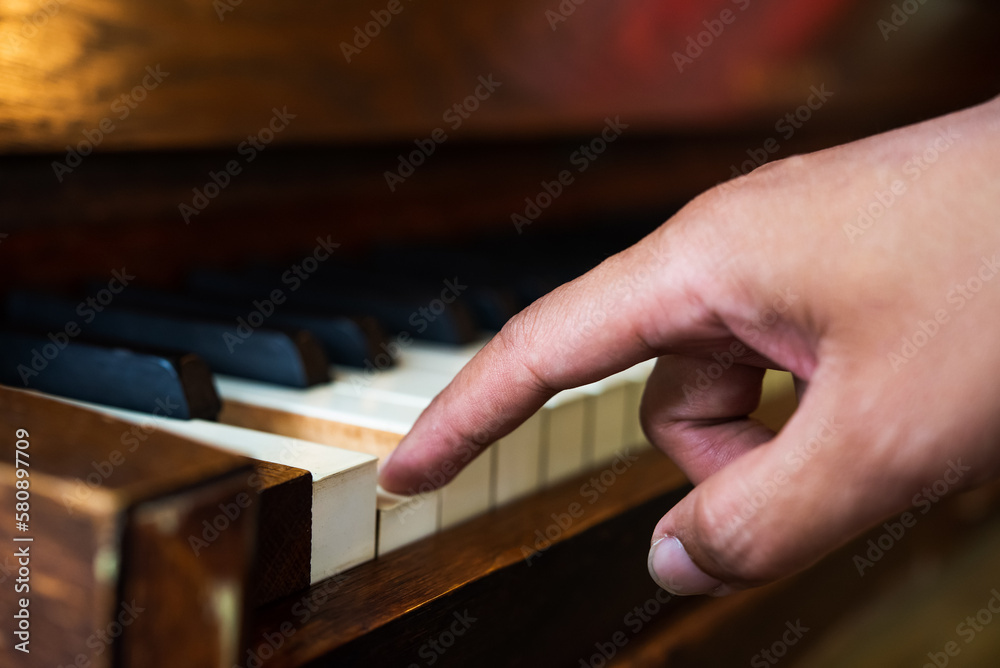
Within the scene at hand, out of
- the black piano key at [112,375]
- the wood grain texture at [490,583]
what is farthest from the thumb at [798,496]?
the black piano key at [112,375]

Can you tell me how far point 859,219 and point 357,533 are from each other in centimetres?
40

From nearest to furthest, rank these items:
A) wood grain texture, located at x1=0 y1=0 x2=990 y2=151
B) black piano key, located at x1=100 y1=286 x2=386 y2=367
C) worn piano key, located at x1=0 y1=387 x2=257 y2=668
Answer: worn piano key, located at x1=0 y1=387 x2=257 y2=668 → wood grain texture, located at x1=0 y1=0 x2=990 y2=151 → black piano key, located at x1=100 y1=286 x2=386 y2=367

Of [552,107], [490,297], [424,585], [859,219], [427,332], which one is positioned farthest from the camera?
[552,107]

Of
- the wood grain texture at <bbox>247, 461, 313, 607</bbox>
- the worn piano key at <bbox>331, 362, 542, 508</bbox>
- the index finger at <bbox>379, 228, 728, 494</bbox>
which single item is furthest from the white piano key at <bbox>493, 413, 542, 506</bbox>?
the wood grain texture at <bbox>247, 461, 313, 607</bbox>

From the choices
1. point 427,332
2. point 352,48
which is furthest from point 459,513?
point 352,48

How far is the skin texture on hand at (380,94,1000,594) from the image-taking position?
50cm

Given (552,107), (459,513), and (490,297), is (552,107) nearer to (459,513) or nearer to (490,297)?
(490,297)

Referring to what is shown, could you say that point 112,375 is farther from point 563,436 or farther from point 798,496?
point 798,496

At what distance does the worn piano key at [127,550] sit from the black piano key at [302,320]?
1.69ft

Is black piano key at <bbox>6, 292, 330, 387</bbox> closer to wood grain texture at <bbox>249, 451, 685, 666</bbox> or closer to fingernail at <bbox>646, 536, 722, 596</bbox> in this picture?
wood grain texture at <bbox>249, 451, 685, 666</bbox>

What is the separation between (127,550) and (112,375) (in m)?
0.45

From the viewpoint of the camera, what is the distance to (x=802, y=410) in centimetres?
51

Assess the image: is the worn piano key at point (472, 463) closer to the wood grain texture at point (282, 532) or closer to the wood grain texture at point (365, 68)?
the wood grain texture at point (282, 532)

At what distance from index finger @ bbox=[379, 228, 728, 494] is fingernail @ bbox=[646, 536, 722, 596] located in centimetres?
11
